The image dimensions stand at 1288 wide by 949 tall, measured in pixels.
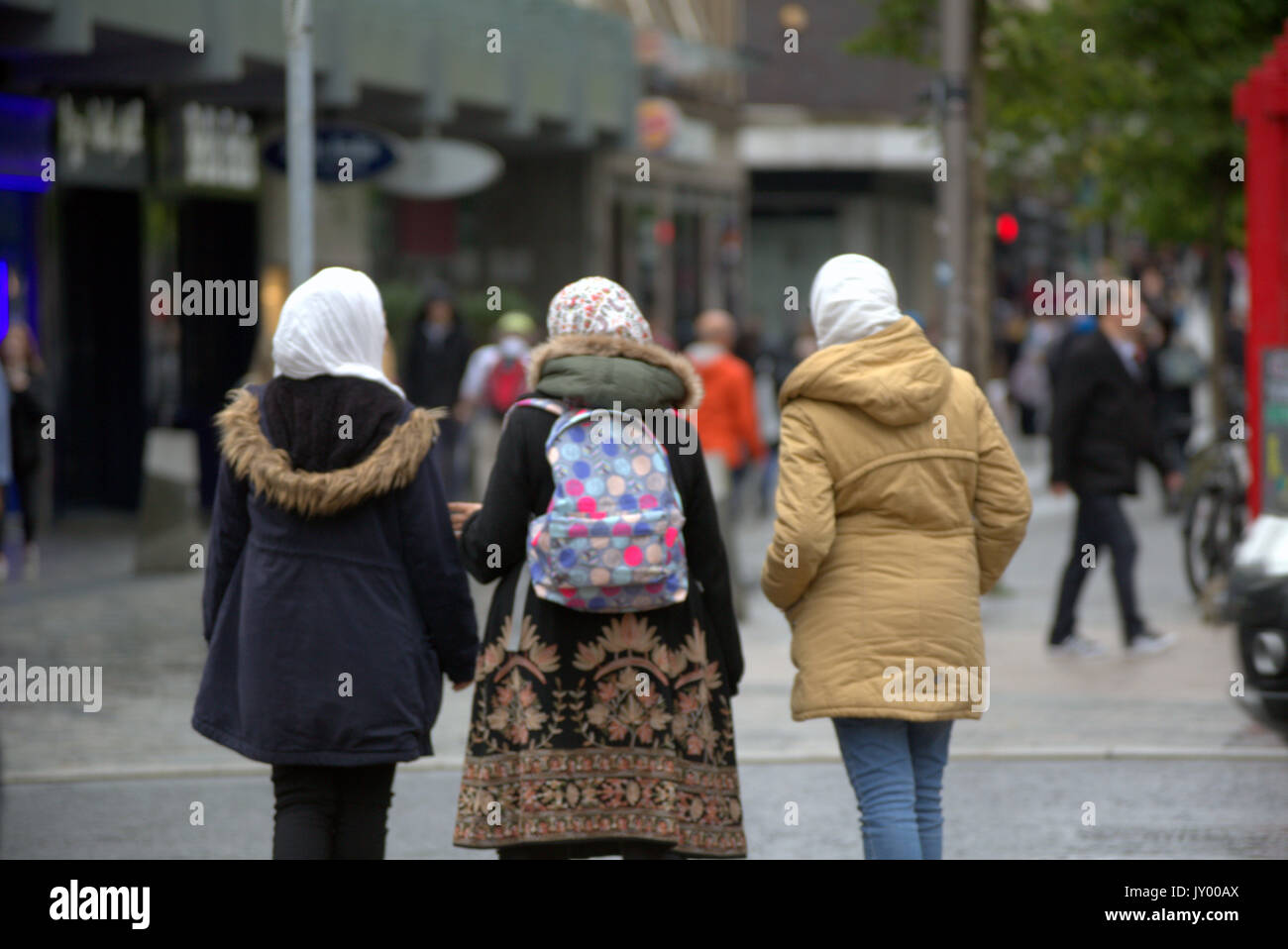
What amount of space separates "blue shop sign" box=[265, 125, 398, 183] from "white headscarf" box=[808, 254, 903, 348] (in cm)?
617

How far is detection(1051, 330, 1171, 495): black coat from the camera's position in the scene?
412 inches

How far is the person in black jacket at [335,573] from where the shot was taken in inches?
193

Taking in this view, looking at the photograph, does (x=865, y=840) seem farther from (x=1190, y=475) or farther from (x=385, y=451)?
(x=1190, y=475)

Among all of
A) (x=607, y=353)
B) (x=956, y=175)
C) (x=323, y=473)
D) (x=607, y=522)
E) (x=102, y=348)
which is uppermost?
(x=956, y=175)

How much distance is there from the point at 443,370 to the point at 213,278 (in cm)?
347

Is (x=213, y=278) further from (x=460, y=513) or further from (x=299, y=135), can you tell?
(x=460, y=513)

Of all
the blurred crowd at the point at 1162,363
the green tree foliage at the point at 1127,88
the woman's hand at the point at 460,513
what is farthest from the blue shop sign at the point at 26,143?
the woman's hand at the point at 460,513

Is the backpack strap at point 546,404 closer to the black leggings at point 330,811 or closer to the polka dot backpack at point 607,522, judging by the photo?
the polka dot backpack at point 607,522

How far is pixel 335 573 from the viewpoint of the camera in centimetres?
495

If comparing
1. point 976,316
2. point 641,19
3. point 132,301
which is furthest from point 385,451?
point 641,19

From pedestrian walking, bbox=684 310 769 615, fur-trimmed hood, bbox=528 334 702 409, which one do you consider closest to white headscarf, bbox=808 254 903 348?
fur-trimmed hood, bbox=528 334 702 409

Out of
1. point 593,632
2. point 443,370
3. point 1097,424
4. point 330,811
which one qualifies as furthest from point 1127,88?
point 330,811

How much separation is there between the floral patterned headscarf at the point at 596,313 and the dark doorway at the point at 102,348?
14.0 m

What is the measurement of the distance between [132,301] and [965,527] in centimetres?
1518
